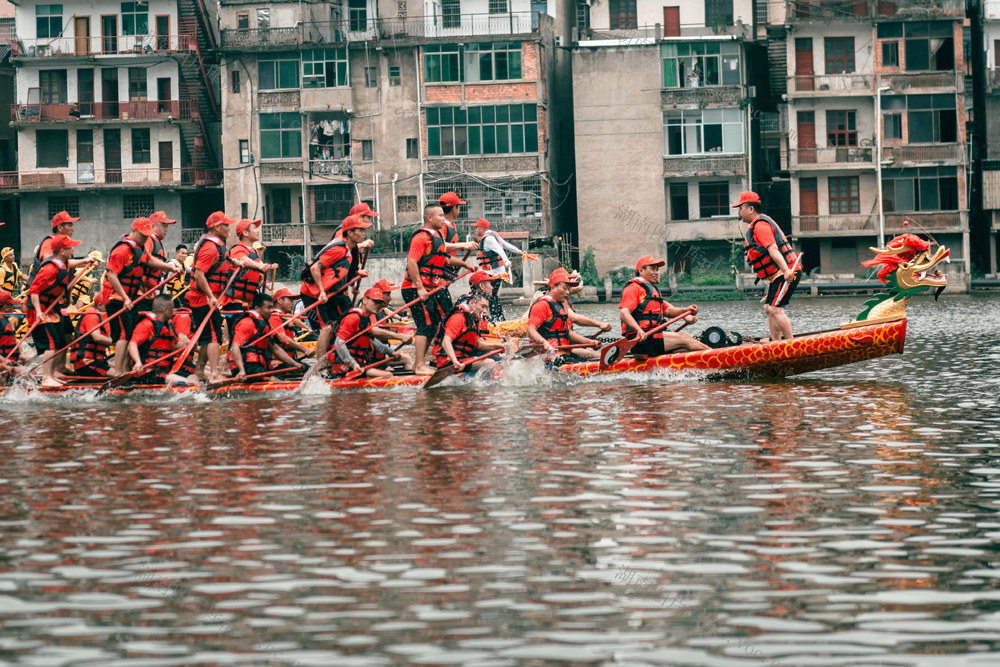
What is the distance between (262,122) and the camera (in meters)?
65.5

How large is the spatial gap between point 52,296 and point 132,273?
4.92 feet

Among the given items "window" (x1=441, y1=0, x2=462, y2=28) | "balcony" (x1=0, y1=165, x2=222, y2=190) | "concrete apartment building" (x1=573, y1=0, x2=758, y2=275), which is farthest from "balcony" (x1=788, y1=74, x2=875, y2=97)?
"balcony" (x1=0, y1=165, x2=222, y2=190)

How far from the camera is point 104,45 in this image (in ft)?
219

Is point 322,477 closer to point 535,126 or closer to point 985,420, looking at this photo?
point 985,420

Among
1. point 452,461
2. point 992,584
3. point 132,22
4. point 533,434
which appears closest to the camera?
point 992,584

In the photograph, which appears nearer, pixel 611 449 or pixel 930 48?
pixel 611 449

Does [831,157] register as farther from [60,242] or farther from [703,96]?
→ [60,242]

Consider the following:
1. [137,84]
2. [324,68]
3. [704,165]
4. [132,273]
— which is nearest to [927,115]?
[704,165]

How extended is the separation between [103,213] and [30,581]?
199 ft

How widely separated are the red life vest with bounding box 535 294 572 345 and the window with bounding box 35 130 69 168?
5210 cm

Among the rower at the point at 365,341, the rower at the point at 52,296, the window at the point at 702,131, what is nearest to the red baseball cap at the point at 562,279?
the rower at the point at 365,341

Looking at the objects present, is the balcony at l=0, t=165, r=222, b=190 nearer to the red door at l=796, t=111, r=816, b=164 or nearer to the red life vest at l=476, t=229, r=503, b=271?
the red door at l=796, t=111, r=816, b=164

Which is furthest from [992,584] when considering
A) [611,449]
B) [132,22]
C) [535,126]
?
[132,22]

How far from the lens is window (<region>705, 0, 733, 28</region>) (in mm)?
64562
